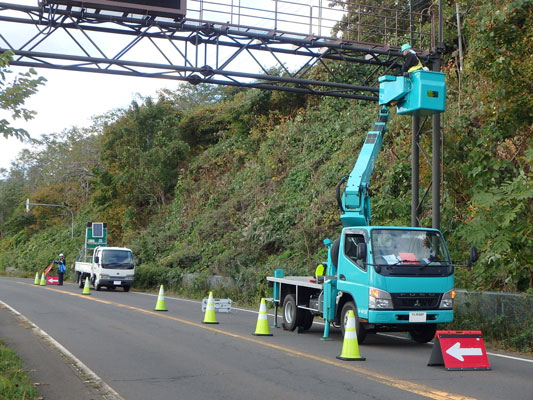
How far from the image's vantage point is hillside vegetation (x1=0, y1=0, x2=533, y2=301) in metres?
12.7

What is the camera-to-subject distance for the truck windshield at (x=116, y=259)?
33.0 m

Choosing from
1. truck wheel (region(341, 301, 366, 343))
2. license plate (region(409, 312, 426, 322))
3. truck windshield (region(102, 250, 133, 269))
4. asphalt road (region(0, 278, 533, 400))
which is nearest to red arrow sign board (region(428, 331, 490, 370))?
asphalt road (region(0, 278, 533, 400))

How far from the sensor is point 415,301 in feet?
38.8

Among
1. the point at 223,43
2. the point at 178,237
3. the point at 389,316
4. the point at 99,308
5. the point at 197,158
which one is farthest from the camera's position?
the point at 197,158

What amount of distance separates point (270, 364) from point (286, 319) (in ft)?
16.3

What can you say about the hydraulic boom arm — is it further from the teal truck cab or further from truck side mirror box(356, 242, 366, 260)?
truck side mirror box(356, 242, 366, 260)

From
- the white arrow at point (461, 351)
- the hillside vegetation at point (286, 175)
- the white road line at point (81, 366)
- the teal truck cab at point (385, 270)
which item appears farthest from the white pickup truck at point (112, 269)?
the white arrow at point (461, 351)

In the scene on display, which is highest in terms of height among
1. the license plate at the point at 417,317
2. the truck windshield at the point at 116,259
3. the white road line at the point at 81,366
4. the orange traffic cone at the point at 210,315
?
the truck windshield at the point at 116,259

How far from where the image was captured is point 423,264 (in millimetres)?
12039

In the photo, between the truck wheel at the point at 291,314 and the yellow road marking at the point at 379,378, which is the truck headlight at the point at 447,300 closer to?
the yellow road marking at the point at 379,378

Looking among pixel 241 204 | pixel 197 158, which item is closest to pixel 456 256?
pixel 241 204

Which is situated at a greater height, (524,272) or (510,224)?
(510,224)

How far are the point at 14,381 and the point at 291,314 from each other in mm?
7636

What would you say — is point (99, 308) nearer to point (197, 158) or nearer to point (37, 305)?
point (37, 305)
